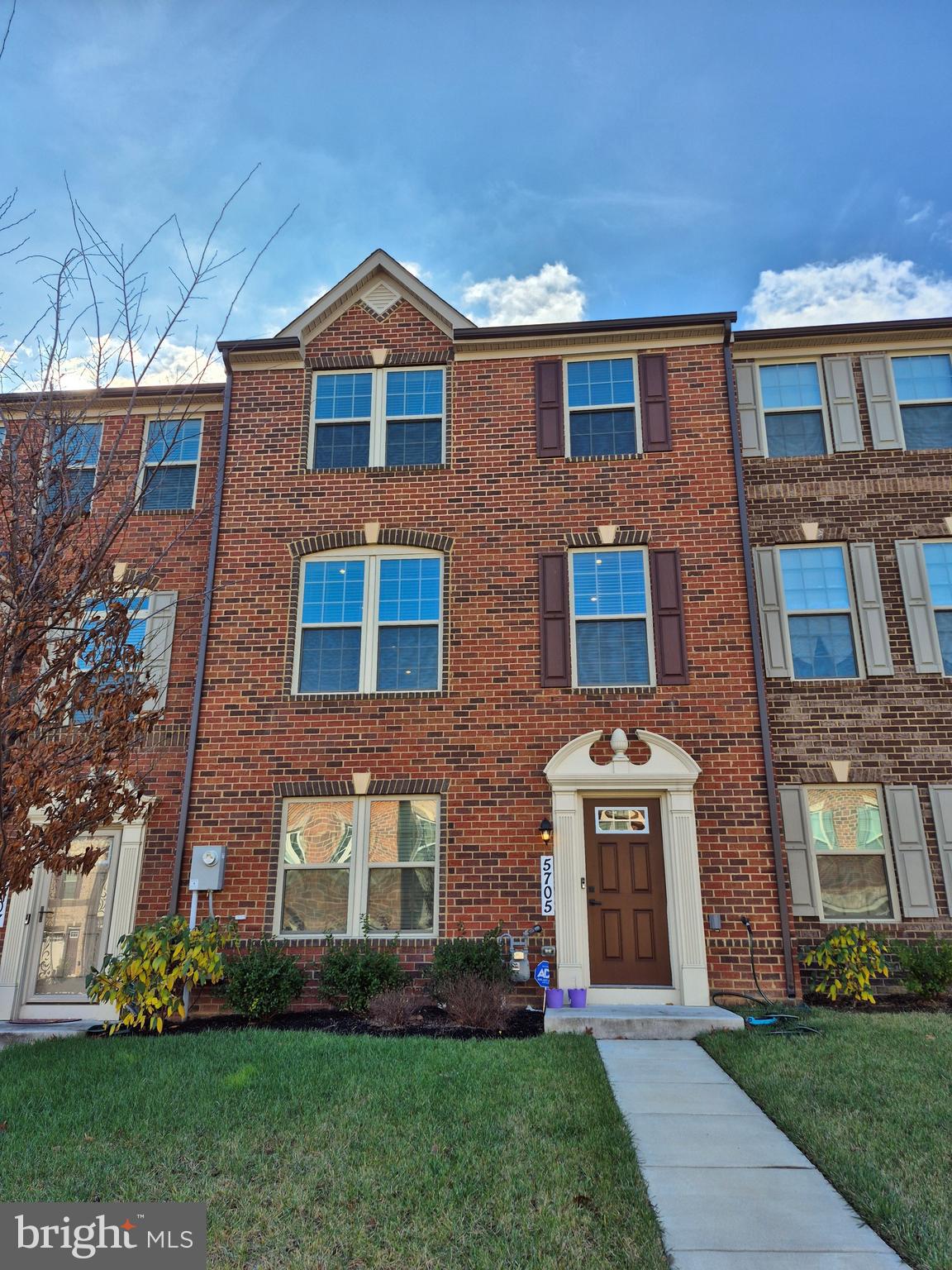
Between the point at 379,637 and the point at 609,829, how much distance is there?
3705 millimetres

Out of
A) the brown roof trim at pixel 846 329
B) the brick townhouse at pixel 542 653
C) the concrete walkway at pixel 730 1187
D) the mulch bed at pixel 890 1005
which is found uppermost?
the brown roof trim at pixel 846 329

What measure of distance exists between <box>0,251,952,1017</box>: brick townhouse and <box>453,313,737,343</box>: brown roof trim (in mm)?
48

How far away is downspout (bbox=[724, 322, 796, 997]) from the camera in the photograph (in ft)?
29.5

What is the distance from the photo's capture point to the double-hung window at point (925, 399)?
11.0 m

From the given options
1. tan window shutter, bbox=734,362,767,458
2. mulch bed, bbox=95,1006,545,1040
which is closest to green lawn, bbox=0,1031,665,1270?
mulch bed, bbox=95,1006,545,1040

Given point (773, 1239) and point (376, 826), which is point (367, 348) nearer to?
point (376, 826)

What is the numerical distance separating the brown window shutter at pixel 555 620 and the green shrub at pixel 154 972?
15.9ft

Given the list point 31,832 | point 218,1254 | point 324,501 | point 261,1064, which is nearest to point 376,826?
point 261,1064

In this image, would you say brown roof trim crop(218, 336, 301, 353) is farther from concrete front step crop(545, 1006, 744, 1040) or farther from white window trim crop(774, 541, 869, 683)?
concrete front step crop(545, 1006, 744, 1040)

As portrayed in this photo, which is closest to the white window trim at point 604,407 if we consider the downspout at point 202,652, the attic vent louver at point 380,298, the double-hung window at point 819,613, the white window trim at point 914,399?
the double-hung window at point 819,613

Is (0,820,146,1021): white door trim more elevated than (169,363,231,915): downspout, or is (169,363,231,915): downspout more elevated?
(169,363,231,915): downspout

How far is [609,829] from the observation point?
9477 mm

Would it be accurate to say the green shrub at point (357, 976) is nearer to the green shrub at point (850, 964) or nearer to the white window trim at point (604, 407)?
the green shrub at point (850, 964)

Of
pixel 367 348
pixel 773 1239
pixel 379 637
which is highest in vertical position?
pixel 367 348
